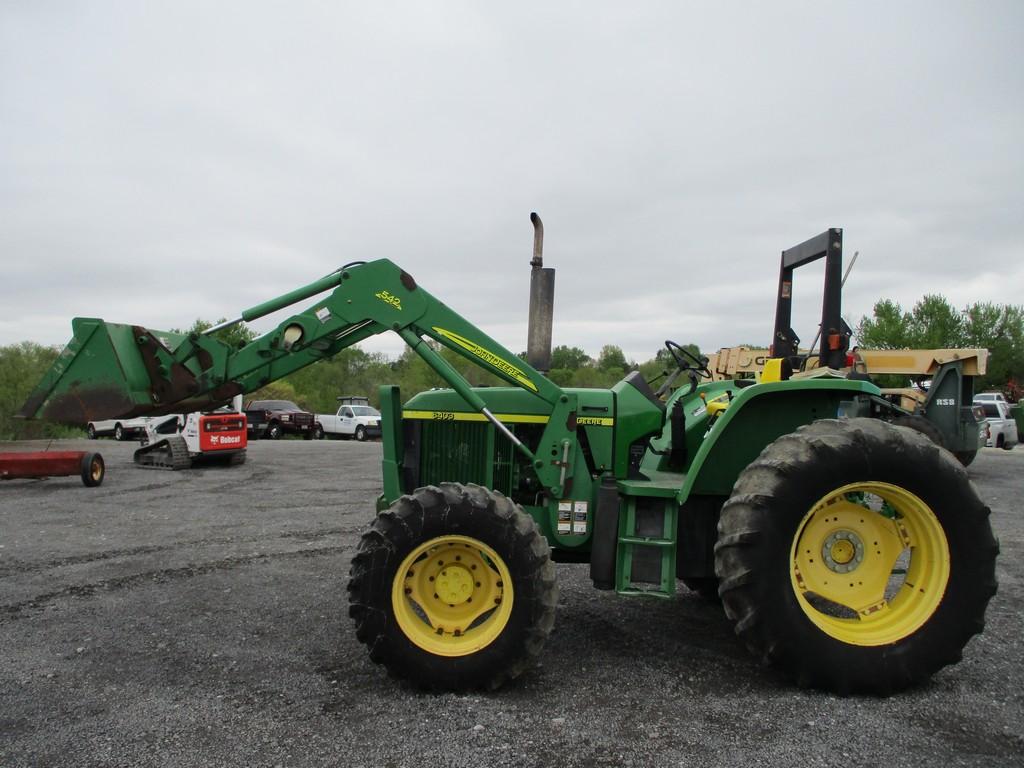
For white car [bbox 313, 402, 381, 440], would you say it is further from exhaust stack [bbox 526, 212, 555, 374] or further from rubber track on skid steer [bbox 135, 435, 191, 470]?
exhaust stack [bbox 526, 212, 555, 374]

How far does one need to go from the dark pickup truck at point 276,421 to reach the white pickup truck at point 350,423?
0.59 meters

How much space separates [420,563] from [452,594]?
25cm

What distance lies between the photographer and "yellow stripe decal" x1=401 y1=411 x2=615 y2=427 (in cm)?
470

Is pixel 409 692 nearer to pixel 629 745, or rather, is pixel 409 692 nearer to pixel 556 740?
pixel 556 740

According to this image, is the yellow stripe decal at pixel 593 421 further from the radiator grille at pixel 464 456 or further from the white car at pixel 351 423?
the white car at pixel 351 423

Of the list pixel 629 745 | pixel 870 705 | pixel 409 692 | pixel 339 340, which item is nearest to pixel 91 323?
pixel 339 340

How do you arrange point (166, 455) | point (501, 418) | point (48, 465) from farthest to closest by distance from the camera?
point (166, 455) < point (48, 465) < point (501, 418)

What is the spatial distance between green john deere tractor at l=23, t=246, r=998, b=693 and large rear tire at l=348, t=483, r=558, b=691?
10mm

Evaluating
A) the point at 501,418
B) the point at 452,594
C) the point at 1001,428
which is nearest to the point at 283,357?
the point at 501,418

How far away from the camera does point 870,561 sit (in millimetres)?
4102

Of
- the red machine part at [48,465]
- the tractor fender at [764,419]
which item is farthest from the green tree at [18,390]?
the tractor fender at [764,419]

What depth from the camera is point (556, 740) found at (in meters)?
3.30

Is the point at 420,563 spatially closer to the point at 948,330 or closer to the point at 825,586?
the point at 825,586

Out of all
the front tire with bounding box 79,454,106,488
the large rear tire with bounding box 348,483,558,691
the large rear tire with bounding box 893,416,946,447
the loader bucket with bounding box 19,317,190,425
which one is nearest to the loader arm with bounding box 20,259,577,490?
the loader bucket with bounding box 19,317,190,425
